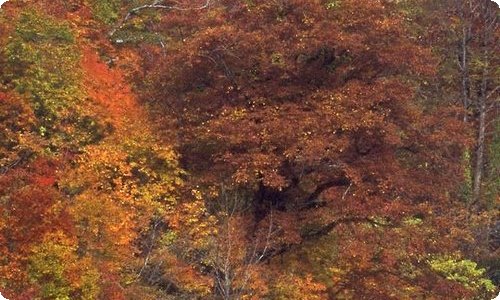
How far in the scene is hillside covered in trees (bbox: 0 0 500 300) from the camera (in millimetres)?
12422

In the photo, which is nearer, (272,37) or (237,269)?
(237,269)

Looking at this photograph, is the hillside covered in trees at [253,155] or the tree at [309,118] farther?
the tree at [309,118]

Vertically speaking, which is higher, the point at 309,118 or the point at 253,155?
the point at 309,118

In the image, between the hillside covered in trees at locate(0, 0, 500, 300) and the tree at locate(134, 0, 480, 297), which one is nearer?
the hillside covered in trees at locate(0, 0, 500, 300)

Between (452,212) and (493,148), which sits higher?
(452,212)

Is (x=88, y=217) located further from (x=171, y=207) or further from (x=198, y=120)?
(x=198, y=120)

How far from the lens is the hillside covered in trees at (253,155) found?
1242 cm

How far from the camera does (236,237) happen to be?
12.8 meters

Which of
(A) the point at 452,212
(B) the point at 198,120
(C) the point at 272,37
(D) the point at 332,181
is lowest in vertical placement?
(A) the point at 452,212

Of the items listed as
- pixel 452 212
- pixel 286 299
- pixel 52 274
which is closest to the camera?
pixel 52 274

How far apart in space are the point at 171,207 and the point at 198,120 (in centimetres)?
245

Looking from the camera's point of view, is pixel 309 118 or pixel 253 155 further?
pixel 309 118

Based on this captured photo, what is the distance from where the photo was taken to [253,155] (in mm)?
13547

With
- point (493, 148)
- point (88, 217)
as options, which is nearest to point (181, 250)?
point (88, 217)
